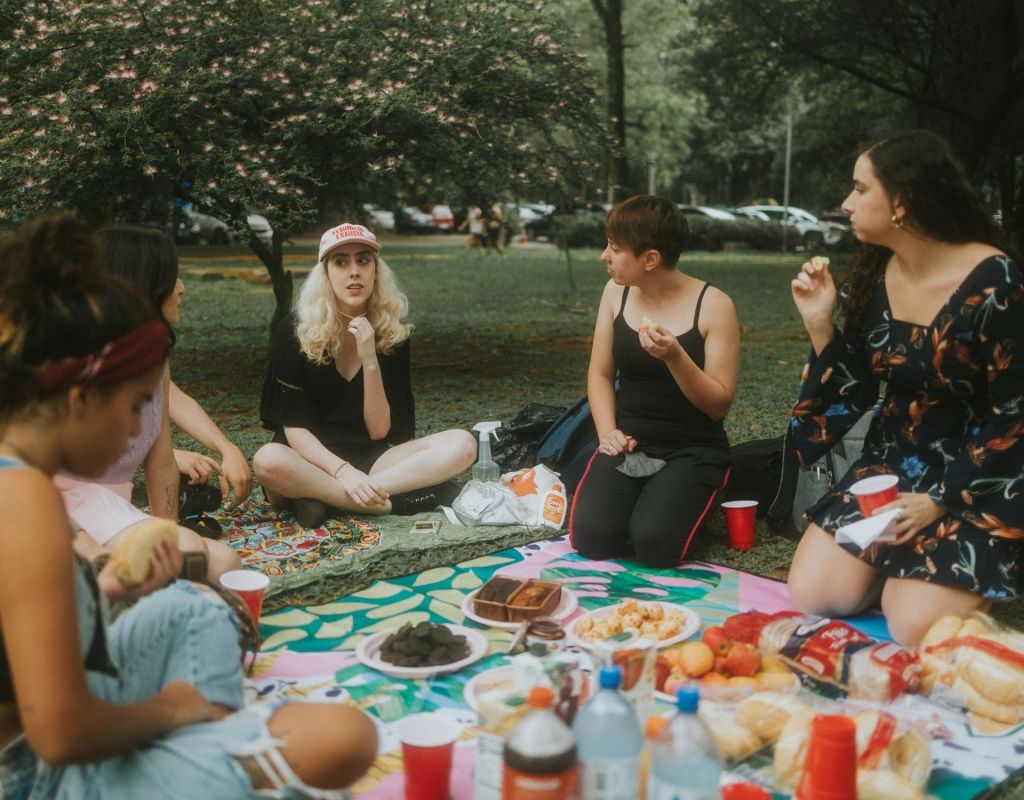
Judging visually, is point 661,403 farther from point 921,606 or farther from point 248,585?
point 248,585

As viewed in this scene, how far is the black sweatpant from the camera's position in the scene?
167 inches

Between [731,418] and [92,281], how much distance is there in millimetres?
6120

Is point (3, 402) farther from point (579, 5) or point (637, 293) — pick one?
point (579, 5)

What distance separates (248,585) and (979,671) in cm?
215

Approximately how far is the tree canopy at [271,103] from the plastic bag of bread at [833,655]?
5059 millimetres

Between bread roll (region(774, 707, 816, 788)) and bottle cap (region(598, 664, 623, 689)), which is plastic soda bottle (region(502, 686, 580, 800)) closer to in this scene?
bottle cap (region(598, 664, 623, 689))

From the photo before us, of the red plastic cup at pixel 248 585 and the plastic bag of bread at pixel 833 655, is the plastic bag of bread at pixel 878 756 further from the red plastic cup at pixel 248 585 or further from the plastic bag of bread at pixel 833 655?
the red plastic cup at pixel 248 585

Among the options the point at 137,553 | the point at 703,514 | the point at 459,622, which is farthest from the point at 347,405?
the point at 137,553

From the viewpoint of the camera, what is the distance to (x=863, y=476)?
12.4ft

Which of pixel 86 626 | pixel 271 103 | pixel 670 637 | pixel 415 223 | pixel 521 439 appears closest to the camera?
pixel 86 626

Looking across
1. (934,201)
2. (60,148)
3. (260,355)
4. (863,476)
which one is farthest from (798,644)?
(260,355)

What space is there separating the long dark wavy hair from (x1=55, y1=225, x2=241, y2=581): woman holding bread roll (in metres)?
2.43

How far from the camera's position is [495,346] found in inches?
452

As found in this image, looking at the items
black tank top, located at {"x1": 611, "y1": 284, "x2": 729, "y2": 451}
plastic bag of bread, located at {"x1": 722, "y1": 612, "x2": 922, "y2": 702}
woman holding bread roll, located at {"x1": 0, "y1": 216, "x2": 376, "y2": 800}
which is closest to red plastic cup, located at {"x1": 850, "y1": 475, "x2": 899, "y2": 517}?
plastic bag of bread, located at {"x1": 722, "y1": 612, "x2": 922, "y2": 702}
